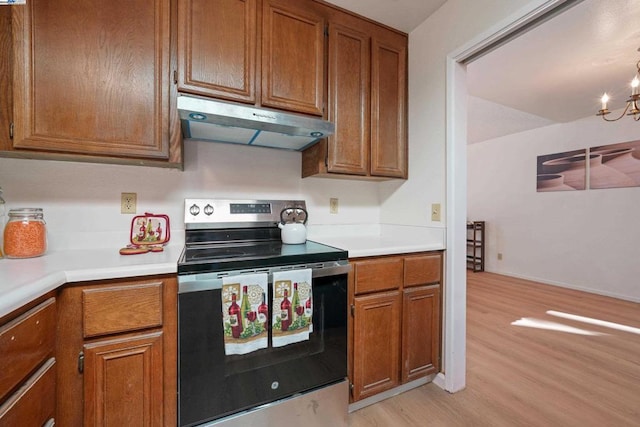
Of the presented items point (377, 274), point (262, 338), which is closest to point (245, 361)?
point (262, 338)

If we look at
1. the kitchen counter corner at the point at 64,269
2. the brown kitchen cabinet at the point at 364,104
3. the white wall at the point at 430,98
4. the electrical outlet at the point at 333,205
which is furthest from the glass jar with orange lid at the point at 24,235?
the white wall at the point at 430,98

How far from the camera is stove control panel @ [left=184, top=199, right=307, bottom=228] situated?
5.06ft

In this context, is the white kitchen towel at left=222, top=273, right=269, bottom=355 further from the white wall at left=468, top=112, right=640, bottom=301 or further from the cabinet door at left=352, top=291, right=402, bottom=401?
the white wall at left=468, top=112, right=640, bottom=301

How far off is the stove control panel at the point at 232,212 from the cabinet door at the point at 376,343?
762 millimetres

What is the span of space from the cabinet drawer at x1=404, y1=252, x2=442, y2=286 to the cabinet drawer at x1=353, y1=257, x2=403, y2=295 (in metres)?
0.06

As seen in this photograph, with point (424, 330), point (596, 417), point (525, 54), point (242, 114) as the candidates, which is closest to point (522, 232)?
point (525, 54)

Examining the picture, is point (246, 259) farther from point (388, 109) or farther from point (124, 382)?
point (388, 109)

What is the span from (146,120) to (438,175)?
166cm

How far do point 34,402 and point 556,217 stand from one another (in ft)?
17.8

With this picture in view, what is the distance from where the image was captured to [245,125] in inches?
51.0

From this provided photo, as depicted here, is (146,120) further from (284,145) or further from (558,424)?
(558,424)

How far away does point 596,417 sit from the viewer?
1.43m

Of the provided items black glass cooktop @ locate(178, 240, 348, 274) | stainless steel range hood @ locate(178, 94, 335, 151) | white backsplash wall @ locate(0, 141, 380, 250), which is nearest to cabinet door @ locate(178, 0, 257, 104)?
stainless steel range hood @ locate(178, 94, 335, 151)

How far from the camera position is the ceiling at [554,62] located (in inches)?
68.2
